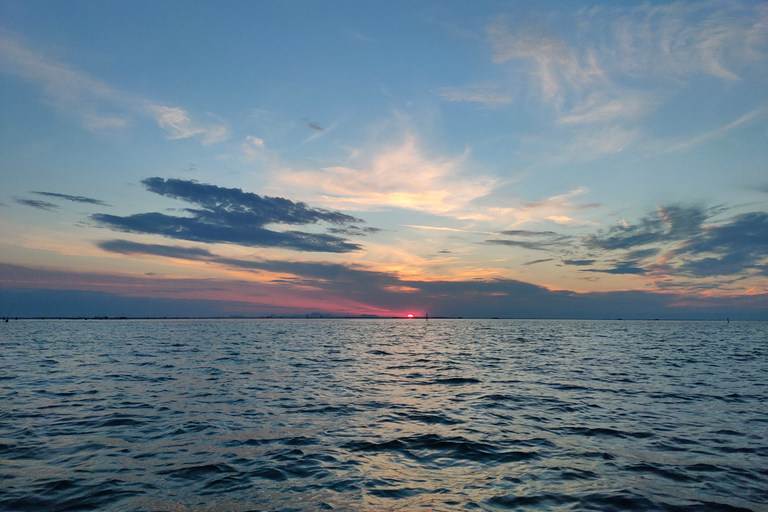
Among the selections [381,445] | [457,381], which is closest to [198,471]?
[381,445]

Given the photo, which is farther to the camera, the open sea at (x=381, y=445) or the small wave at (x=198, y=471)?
the small wave at (x=198, y=471)

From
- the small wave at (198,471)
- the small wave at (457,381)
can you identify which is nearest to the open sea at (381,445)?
the small wave at (198,471)

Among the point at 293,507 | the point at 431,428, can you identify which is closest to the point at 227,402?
the point at 431,428

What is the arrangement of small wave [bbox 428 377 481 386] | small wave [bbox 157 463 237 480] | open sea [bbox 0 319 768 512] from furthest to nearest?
1. small wave [bbox 428 377 481 386]
2. small wave [bbox 157 463 237 480]
3. open sea [bbox 0 319 768 512]

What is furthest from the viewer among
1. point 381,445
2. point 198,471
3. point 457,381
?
point 457,381

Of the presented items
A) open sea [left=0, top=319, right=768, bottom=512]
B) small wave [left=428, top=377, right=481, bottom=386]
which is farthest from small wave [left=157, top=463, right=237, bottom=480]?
small wave [left=428, top=377, right=481, bottom=386]

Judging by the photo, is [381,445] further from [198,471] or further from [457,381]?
[457,381]

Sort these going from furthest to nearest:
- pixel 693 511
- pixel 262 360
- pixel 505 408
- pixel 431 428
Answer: pixel 262 360
pixel 505 408
pixel 431 428
pixel 693 511

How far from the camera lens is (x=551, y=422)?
18.0m

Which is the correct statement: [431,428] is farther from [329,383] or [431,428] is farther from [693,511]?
[329,383]

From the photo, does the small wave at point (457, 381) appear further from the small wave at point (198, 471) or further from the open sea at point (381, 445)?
the small wave at point (198, 471)

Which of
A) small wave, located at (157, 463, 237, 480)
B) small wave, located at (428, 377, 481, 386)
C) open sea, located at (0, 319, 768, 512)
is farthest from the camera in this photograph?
small wave, located at (428, 377, 481, 386)

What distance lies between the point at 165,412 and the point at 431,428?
12614 mm

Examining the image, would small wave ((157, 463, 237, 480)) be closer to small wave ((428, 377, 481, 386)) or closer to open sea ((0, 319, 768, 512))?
open sea ((0, 319, 768, 512))
